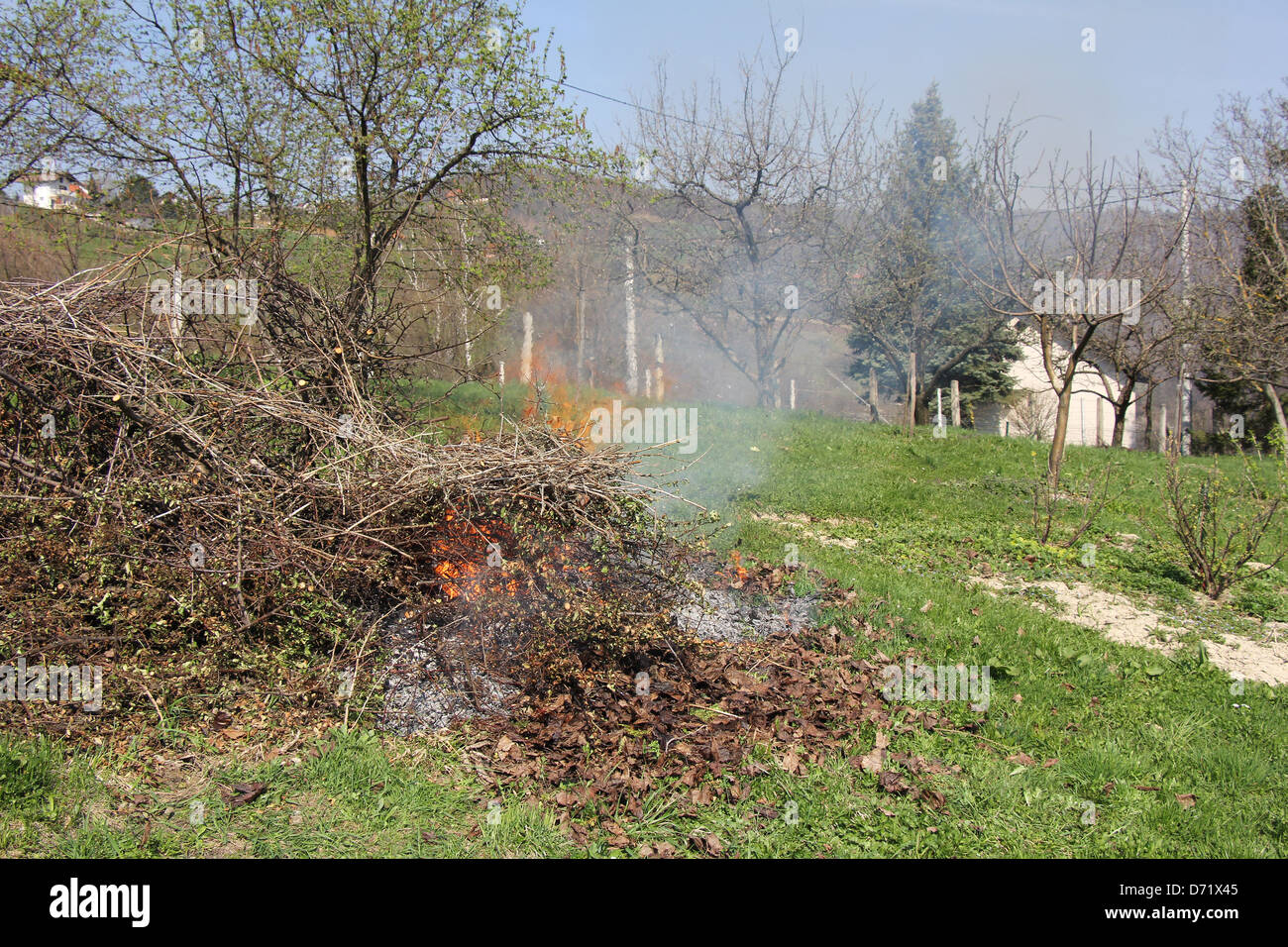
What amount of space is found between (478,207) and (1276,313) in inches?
620

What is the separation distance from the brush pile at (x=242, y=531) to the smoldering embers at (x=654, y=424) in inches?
223

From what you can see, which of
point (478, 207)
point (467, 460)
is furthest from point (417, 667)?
point (478, 207)

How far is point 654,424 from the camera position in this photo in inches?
490

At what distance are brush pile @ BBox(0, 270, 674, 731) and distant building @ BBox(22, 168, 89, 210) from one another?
6634 millimetres

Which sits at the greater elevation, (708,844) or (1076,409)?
(1076,409)

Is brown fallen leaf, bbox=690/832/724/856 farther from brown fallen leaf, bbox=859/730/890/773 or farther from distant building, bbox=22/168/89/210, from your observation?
distant building, bbox=22/168/89/210

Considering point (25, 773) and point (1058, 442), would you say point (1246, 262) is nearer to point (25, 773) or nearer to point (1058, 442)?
point (1058, 442)

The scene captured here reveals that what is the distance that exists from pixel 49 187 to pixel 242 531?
30.5 feet

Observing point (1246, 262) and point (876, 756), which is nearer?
A: point (876, 756)

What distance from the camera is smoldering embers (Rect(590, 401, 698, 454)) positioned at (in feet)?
35.7

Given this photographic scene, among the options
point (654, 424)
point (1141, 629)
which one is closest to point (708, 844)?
point (1141, 629)

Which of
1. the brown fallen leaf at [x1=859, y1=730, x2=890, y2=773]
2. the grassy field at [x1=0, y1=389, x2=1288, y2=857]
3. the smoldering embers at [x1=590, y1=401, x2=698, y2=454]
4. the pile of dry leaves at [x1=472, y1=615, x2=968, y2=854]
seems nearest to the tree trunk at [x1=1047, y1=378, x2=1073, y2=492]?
the grassy field at [x1=0, y1=389, x2=1288, y2=857]

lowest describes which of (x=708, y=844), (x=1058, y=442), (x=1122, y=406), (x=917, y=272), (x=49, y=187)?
(x=708, y=844)
